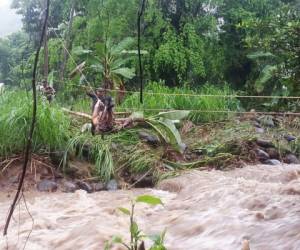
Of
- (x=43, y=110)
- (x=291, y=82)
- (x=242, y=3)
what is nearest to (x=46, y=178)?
(x=43, y=110)

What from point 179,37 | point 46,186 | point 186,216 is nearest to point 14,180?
point 46,186

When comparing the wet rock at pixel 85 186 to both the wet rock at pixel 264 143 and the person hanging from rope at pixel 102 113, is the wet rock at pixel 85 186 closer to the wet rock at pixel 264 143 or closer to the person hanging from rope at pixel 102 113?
the person hanging from rope at pixel 102 113

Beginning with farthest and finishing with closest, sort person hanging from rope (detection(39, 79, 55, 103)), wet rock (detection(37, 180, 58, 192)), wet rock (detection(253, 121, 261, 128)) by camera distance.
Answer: wet rock (detection(253, 121, 261, 128)), person hanging from rope (detection(39, 79, 55, 103)), wet rock (detection(37, 180, 58, 192))

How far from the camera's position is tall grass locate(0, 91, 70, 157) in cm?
543

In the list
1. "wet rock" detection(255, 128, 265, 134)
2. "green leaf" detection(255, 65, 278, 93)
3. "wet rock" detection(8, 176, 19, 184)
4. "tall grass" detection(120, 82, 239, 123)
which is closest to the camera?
"wet rock" detection(8, 176, 19, 184)

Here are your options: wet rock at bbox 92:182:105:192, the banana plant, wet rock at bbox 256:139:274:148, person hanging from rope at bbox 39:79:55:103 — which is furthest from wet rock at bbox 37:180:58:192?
wet rock at bbox 256:139:274:148

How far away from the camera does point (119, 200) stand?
4754 mm

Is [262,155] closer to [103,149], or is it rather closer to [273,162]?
[273,162]

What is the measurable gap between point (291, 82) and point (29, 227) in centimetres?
289

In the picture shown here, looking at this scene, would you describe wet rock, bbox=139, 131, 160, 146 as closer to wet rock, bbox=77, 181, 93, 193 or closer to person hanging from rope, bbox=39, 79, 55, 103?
wet rock, bbox=77, 181, 93, 193

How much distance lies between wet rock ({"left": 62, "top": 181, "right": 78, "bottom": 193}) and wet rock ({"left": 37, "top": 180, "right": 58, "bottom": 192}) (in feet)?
0.29

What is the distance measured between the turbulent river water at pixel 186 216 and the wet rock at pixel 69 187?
17 cm

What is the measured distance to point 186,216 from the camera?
12.1 feet

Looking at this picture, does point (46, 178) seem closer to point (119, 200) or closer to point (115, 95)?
point (119, 200)
